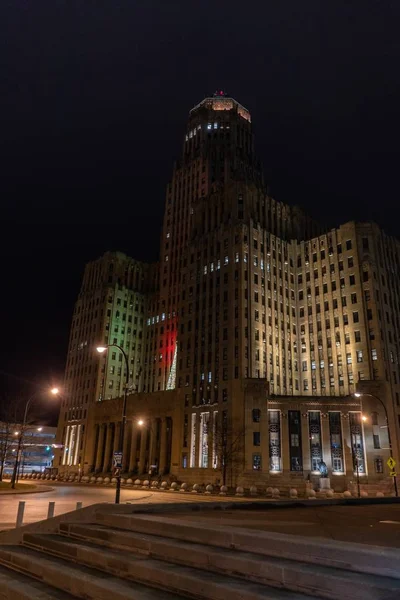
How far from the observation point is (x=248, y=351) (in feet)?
267

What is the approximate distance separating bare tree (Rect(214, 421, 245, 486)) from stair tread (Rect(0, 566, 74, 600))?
2415 inches

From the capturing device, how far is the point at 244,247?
89375mm

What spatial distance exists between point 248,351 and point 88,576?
7383 cm

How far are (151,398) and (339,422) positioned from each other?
1583 inches

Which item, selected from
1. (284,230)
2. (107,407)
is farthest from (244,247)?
(107,407)

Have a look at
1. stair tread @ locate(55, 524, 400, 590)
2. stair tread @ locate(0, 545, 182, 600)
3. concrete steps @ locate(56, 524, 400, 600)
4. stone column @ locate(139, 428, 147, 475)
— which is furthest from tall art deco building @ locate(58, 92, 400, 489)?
concrete steps @ locate(56, 524, 400, 600)

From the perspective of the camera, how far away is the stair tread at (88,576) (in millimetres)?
7418

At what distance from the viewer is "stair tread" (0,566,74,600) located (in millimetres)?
8188

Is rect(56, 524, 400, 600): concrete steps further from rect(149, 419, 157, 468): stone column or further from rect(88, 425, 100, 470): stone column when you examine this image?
rect(88, 425, 100, 470): stone column

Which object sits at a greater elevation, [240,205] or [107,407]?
[240,205]

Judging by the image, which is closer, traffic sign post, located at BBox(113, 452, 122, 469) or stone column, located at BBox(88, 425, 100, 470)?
traffic sign post, located at BBox(113, 452, 122, 469)

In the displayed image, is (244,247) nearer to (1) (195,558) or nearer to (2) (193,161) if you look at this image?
(2) (193,161)

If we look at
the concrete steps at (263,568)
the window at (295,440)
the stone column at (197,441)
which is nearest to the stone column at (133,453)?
the stone column at (197,441)

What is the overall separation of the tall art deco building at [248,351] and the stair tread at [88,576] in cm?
6058
